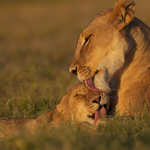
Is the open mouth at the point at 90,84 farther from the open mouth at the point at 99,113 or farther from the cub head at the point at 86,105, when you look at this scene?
the open mouth at the point at 99,113

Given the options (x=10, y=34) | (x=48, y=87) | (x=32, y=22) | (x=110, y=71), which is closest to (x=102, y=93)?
(x=110, y=71)

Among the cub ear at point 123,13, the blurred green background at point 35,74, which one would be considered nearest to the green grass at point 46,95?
the blurred green background at point 35,74

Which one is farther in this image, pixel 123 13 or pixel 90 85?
pixel 90 85

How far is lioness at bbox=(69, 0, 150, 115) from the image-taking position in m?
3.76

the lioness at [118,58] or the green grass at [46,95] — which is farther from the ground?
the lioness at [118,58]

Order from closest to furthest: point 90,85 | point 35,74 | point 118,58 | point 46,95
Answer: point 118,58 < point 90,85 < point 46,95 < point 35,74

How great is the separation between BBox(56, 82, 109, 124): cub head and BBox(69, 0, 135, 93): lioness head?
12cm

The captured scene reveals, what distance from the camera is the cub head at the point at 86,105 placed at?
3.78 m

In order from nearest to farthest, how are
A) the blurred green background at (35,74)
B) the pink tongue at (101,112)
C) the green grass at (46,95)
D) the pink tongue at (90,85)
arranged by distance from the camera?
the green grass at (46,95)
the pink tongue at (101,112)
the pink tongue at (90,85)
the blurred green background at (35,74)

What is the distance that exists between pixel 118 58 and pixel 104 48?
21cm

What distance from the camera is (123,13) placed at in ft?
12.4

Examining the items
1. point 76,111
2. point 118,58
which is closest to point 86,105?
point 76,111

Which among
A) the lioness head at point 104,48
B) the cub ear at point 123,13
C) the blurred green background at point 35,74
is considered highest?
the cub ear at point 123,13

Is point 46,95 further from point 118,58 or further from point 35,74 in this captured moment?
point 118,58
